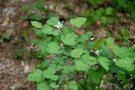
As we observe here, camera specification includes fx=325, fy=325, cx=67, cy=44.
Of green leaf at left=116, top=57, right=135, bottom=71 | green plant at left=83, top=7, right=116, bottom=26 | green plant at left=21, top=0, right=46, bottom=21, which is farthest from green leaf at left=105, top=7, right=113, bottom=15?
green leaf at left=116, top=57, right=135, bottom=71

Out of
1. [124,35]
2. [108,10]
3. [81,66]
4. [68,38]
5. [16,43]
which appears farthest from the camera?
[108,10]

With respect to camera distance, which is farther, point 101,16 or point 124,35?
point 101,16

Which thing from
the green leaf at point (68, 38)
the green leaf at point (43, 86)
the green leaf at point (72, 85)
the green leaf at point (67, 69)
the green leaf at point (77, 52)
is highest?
the green leaf at point (68, 38)

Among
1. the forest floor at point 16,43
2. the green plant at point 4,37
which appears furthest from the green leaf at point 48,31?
the green plant at point 4,37

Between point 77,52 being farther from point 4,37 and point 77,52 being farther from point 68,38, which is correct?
point 4,37

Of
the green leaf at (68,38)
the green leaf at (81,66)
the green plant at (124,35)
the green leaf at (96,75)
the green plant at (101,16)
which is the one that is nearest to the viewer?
the green leaf at (81,66)

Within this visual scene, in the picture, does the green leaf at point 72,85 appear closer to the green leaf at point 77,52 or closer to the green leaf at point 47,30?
the green leaf at point 77,52

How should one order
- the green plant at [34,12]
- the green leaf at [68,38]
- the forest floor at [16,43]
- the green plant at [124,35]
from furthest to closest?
the green plant at [34,12] < the green plant at [124,35] < the forest floor at [16,43] < the green leaf at [68,38]

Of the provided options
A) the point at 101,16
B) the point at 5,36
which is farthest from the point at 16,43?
the point at 101,16

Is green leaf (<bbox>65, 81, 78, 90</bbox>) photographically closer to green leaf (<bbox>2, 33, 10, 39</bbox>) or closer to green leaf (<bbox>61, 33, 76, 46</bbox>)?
green leaf (<bbox>61, 33, 76, 46</bbox>)

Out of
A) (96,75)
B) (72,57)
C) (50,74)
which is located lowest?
(96,75)
